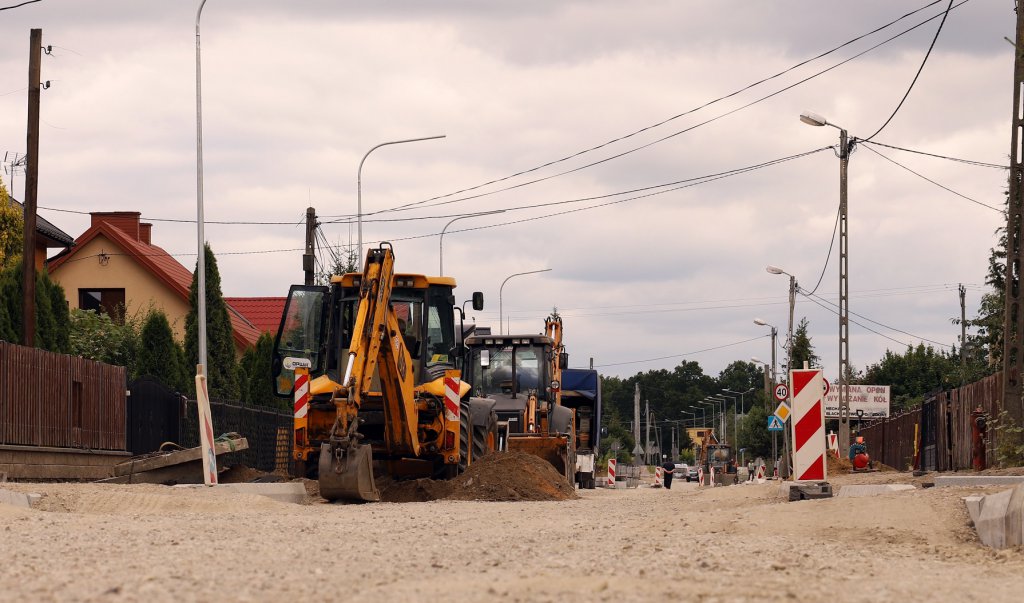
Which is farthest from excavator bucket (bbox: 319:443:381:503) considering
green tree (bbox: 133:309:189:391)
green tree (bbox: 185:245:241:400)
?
green tree (bbox: 185:245:241:400)

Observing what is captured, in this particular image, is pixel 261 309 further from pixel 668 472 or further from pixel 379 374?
pixel 379 374

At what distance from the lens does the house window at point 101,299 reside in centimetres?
5306

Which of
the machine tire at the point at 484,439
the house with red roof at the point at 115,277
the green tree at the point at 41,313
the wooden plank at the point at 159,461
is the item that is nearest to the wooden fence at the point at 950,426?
the machine tire at the point at 484,439

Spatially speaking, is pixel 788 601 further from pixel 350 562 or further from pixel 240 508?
pixel 240 508

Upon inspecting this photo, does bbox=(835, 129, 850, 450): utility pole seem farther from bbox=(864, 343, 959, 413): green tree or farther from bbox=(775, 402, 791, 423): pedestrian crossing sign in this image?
bbox=(864, 343, 959, 413): green tree

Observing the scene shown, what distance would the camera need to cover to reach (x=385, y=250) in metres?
19.5

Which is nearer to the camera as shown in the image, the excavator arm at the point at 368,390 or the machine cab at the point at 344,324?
the excavator arm at the point at 368,390

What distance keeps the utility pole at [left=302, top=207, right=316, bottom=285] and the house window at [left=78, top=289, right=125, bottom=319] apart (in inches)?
720

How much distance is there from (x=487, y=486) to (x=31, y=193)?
12.4m

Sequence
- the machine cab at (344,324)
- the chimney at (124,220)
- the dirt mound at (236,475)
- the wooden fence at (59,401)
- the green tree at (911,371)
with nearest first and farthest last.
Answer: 1. the wooden fence at (59,401)
2. the machine cab at (344,324)
3. the dirt mound at (236,475)
4. the chimney at (124,220)
5. the green tree at (911,371)

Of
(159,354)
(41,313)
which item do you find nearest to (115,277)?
(159,354)

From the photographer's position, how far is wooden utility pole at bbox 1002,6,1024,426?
2023 cm

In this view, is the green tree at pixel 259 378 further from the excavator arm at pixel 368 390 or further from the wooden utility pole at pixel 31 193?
the excavator arm at pixel 368 390

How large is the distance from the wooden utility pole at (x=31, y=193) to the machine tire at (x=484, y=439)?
8.91 m
